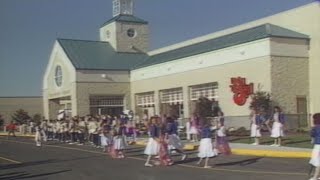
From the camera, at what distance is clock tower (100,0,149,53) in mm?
64438

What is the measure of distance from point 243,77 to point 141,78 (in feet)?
57.8

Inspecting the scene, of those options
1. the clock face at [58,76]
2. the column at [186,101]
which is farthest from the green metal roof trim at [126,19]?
the column at [186,101]

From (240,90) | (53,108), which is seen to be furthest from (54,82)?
(240,90)

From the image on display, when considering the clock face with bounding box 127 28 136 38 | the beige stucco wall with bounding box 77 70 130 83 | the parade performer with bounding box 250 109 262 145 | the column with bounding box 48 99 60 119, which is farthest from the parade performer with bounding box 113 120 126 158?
the column with bounding box 48 99 60 119

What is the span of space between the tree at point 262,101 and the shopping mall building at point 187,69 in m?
0.75

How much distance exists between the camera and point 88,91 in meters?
57.2

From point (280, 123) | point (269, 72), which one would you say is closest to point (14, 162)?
point (280, 123)

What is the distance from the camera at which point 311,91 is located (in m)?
40.6

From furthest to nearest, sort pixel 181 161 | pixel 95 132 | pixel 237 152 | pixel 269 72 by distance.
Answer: pixel 269 72 → pixel 95 132 → pixel 237 152 → pixel 181 161

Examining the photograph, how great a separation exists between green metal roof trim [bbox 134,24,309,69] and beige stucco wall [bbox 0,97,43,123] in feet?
132

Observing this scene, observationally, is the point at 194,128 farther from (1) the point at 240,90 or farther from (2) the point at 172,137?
(2) the point at 172,137

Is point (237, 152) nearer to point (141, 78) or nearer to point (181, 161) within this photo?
point (181, 161)

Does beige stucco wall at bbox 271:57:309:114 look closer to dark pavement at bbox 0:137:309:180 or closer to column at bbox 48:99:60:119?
dark pavement at bbox 0:137:309:180

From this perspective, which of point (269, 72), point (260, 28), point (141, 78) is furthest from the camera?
point (141, 78)
